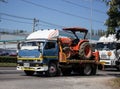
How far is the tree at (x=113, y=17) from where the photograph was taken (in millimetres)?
21812

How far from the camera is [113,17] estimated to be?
2312cm

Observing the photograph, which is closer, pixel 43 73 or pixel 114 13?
pixel 114 13

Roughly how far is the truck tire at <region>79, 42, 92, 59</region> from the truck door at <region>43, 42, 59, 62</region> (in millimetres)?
2297

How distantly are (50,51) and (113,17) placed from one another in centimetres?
484

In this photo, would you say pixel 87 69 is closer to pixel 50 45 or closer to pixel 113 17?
pixel 50 45

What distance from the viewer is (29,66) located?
24.7m

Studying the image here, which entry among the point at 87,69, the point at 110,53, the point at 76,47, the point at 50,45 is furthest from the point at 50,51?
the point at 110,53

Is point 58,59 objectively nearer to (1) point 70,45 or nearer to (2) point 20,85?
(1) point 70,45

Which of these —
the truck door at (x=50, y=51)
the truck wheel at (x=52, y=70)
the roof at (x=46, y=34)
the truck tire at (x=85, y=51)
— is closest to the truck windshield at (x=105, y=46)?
the truck tire at (x=85, y=51)

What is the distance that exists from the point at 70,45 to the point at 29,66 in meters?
3.92

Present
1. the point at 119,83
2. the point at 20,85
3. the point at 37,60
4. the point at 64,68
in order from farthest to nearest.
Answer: the point at 64,68
the point at 37,60
the point at 119,83
the point at 20,85

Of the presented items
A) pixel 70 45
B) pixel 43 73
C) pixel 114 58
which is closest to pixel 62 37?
pixel 70 45

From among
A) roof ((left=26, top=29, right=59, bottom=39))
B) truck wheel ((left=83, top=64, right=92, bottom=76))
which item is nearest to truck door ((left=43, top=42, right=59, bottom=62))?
roof ((left=26, top=29, right=59, bottom=39))

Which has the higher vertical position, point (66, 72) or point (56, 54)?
point (56, 54)
